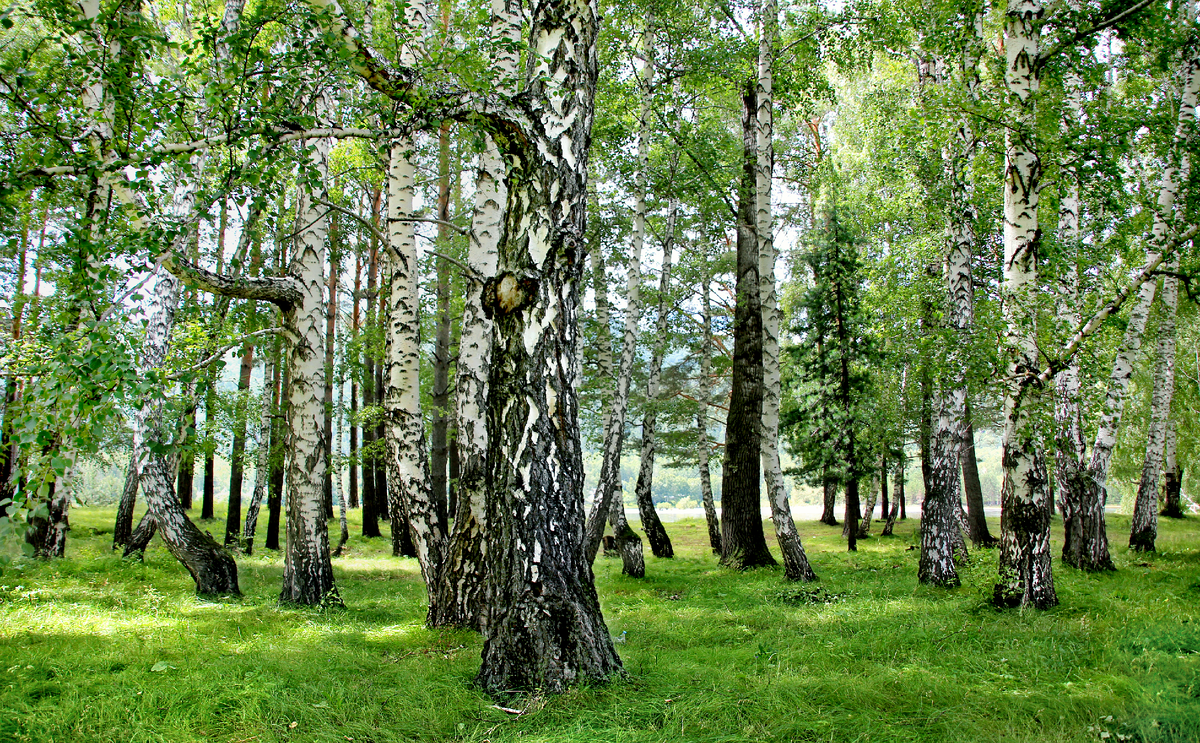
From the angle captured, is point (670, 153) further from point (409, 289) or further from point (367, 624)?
point (367, 624)

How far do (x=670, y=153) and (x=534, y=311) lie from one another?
8720mm

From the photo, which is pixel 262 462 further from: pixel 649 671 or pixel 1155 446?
pixel 1155 446

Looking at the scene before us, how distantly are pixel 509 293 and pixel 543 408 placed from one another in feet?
2.64

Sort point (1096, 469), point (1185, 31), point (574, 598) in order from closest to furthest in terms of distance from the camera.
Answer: point (574, 598) < point (1185, 31) < point (1096, 469)

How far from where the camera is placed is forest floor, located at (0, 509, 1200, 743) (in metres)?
3.51

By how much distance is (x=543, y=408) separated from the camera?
4.33 metres

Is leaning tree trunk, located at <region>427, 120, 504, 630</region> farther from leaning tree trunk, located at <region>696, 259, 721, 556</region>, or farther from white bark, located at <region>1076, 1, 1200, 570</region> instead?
leaning tree trunk, located at <region>696, 259, 721, 556</region>

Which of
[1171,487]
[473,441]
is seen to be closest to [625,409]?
[473,441]

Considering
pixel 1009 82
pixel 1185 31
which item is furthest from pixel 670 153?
pixel 1185 31

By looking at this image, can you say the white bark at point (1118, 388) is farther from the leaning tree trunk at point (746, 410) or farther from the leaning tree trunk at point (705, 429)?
the leaning tree trunk at point (705, 429)

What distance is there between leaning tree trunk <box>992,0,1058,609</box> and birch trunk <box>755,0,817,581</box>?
335 centimetres

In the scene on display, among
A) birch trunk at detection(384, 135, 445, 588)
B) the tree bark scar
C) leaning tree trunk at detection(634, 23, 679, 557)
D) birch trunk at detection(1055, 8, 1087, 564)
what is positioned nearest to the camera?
the tree bark scar

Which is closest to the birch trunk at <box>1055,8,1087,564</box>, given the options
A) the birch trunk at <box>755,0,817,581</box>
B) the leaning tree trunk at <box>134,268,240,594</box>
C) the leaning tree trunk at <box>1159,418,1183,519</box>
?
the birch trunk at <box>755,0,817,581</box>

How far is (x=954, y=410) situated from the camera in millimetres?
8930
